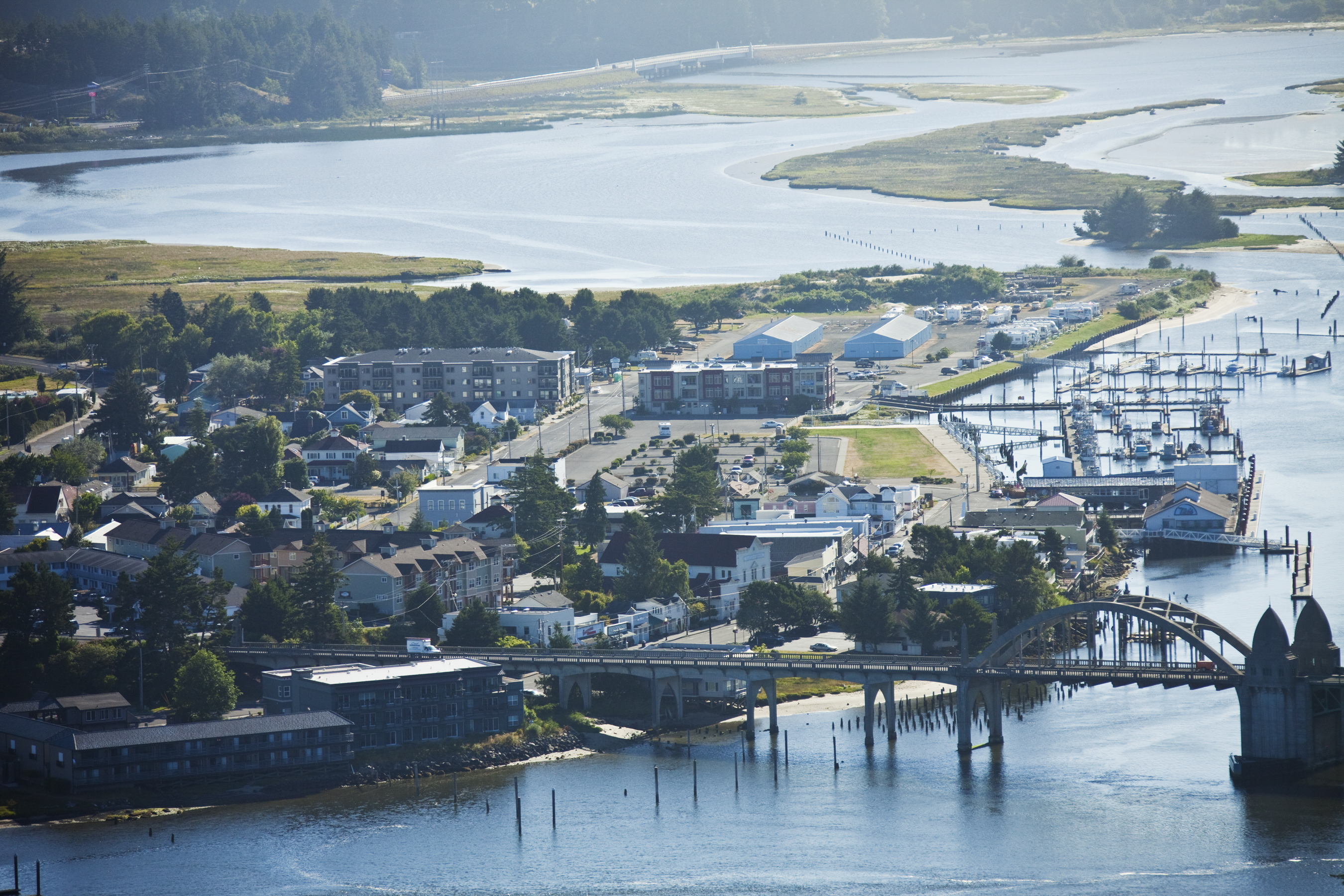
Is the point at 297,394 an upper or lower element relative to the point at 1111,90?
lower

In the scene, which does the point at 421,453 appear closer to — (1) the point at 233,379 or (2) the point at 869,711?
(1) the point at 233,379

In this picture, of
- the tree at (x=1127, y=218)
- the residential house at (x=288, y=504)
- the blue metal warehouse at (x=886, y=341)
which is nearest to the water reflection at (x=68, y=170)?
the tree at (x=1127, y=218)

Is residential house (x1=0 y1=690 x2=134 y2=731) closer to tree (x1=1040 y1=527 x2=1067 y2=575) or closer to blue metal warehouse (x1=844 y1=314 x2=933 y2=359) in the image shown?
tree (x1=1040 y1=527 x2=1067 y2=575)

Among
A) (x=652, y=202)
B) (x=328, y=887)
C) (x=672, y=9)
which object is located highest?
(x=672, y=9)

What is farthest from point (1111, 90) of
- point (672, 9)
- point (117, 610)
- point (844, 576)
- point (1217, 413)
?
point (117, 610)

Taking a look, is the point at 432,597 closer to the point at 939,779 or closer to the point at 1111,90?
the point at 939,779

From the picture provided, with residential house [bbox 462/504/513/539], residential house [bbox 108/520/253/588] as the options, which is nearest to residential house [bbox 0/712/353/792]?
residential house [bbox 108/520/253/588]
